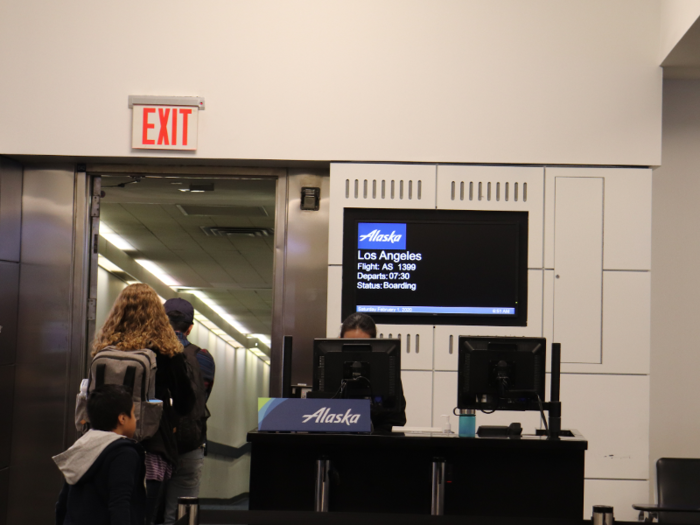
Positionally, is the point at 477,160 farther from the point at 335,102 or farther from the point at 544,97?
the point at 335,102

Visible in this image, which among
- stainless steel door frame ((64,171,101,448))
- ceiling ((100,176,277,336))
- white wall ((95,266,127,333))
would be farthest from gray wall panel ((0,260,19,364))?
white wall ((95,266,127,333))

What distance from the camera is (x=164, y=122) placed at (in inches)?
193

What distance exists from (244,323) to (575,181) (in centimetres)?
922

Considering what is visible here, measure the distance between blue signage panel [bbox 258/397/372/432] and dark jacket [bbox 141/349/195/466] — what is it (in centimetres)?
53

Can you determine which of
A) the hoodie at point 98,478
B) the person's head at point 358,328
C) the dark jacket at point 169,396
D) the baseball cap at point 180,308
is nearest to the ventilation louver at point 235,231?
the baseball cap at point 180,308

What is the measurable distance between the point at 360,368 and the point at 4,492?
2.90 meters

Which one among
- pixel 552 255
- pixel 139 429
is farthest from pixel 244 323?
pixel 139 429

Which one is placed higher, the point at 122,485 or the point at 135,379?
the point at 135,379

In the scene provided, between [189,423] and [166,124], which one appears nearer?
[189,423]

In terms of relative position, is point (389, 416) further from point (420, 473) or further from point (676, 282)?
point (676, 282)

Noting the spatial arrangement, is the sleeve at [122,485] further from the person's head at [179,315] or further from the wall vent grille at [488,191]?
the wall vent grille at [488,191]

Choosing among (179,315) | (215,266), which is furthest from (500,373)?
(215,266)

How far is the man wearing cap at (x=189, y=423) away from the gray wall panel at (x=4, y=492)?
1.27m

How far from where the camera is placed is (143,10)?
4.97 metres
